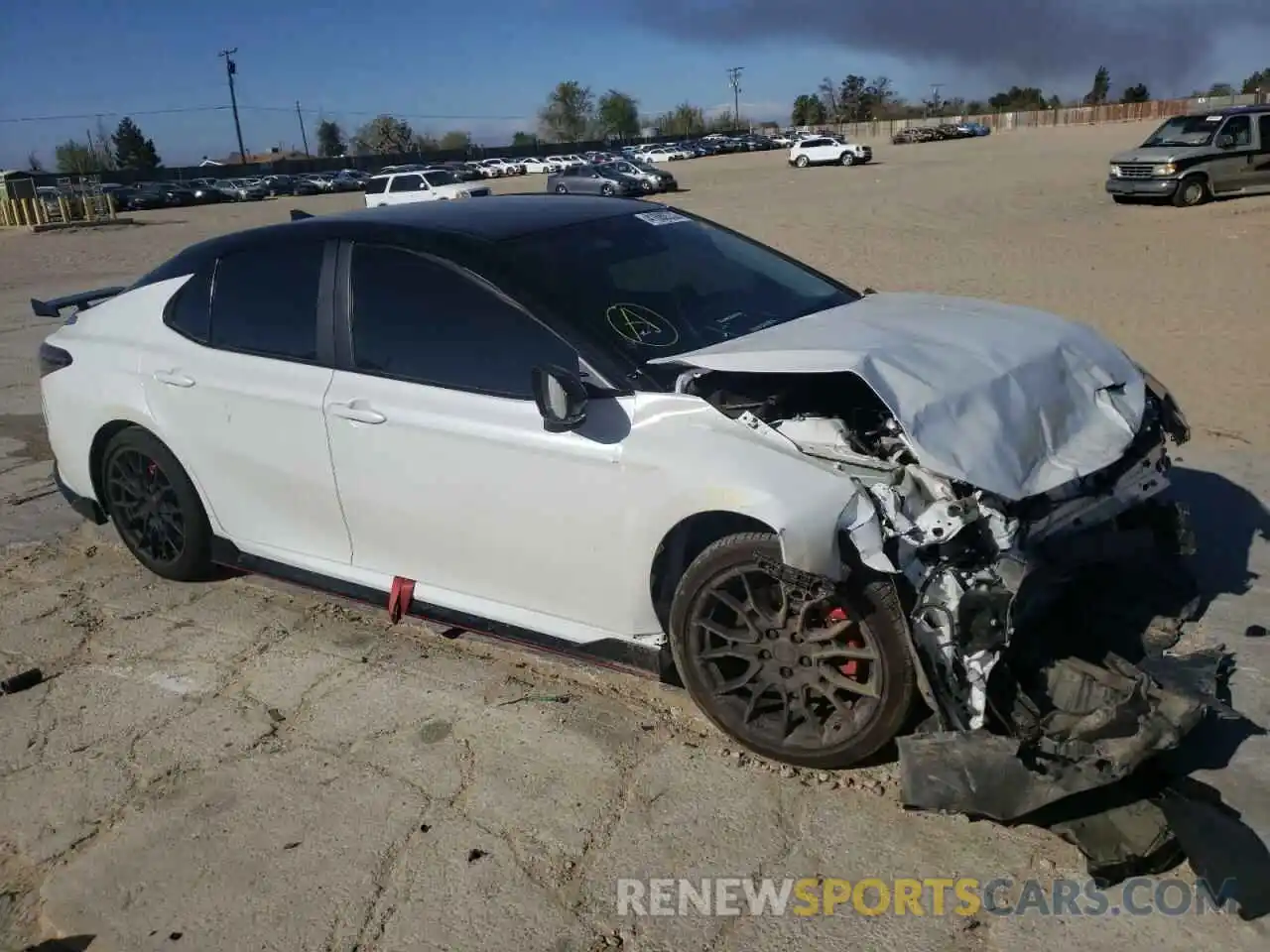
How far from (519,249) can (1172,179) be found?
18.9 meters

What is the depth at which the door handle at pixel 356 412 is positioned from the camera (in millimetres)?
3906

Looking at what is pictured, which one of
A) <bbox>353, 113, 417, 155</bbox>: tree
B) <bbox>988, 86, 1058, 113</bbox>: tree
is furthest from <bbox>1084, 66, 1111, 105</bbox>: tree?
<bbox>353, 113, 417, 155</bbox>: tree

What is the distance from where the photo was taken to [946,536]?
115 inches

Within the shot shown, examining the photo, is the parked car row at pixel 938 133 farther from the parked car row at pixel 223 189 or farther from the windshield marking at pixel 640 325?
Result: the windshield marking at pixel 640 325

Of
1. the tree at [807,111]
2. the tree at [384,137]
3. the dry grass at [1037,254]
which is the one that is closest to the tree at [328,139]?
the tree at [384,137]

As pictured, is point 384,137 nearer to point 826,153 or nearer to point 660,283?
point 826,153

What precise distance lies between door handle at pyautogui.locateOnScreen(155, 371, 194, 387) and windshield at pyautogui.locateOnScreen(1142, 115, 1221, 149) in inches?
794

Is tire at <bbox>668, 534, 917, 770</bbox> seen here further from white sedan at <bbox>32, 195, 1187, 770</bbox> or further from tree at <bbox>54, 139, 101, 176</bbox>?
tree at <bbox>54, 139, 101, 176</bbox>

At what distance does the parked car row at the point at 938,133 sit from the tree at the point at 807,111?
49752 mm

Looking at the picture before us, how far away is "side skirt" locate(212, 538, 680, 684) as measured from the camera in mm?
3578

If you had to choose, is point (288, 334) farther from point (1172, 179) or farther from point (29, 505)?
point (1172, 179)

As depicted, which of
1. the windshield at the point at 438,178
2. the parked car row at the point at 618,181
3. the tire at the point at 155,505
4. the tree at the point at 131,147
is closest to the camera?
the tire at the point at 155,505

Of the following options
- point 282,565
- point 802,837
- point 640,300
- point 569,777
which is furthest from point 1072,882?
point 282,565

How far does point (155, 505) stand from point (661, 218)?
265cm
